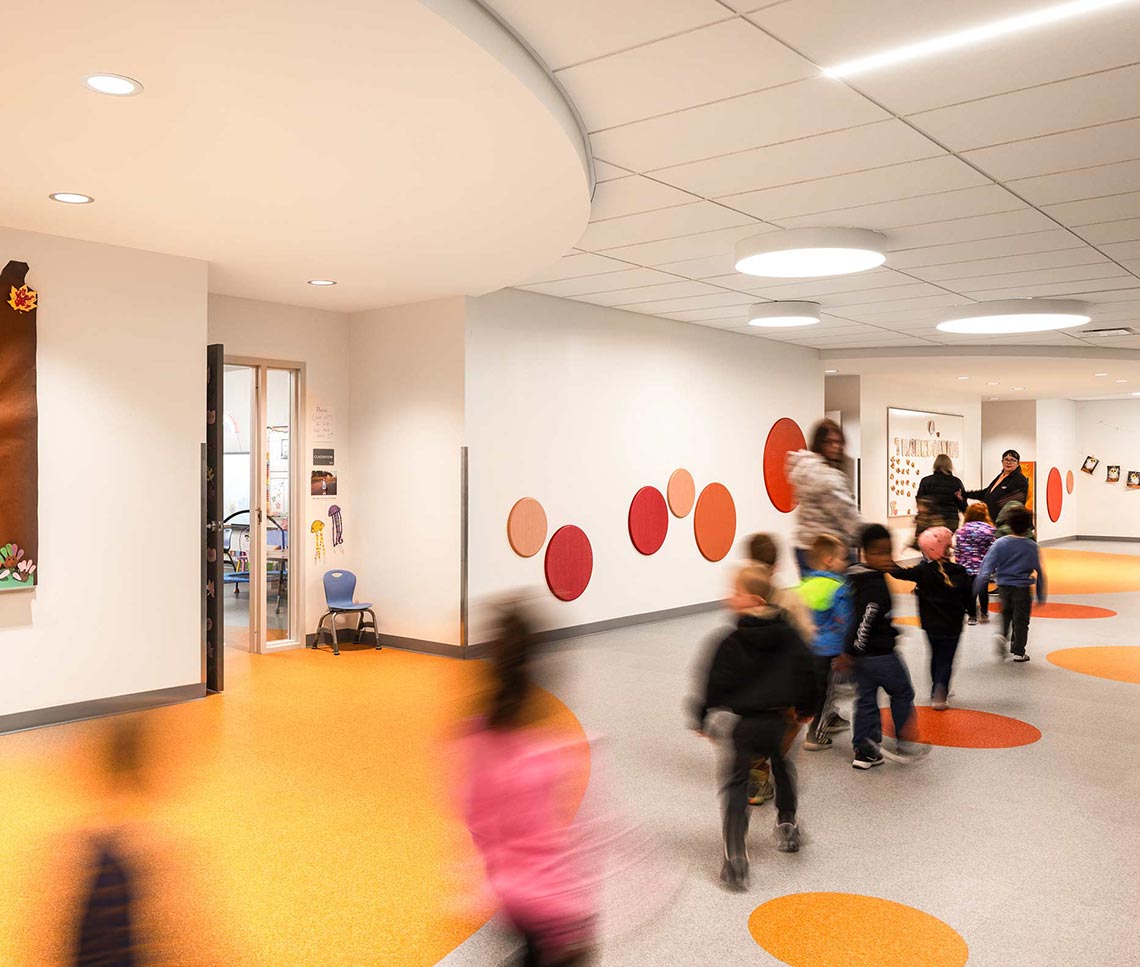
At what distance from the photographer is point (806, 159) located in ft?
14.8

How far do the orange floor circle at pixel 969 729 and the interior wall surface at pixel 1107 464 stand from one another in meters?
16.4

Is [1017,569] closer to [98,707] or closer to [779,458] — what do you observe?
[779,458]

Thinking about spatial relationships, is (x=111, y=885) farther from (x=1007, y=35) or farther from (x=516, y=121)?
(x=1007, y=35)

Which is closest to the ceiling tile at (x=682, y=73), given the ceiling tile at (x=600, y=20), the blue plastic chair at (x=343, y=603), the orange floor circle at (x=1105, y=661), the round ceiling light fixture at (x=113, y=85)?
the ceiling tile at (x=600, y=20)

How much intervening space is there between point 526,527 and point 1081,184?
458 centimetres

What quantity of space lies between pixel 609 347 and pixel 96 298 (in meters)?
4.33

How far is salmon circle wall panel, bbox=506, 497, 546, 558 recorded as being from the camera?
7617mm

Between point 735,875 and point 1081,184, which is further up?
point 1081,184

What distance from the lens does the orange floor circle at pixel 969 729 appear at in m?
5.12

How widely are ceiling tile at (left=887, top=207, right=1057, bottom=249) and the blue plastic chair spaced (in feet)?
16.2

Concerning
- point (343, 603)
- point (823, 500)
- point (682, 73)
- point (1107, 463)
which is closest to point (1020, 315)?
point (823, 500)

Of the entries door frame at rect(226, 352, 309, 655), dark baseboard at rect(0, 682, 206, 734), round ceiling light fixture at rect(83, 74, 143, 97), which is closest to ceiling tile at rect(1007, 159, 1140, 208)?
round ceiling light fixture at rect(83, 74, 143, 97)

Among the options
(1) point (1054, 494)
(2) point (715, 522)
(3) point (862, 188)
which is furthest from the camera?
(1) point (1054, 494)

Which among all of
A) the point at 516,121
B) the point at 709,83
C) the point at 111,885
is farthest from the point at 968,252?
the point at 111,885
